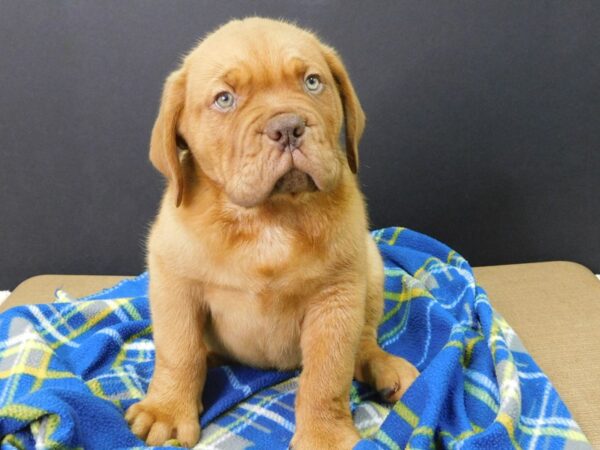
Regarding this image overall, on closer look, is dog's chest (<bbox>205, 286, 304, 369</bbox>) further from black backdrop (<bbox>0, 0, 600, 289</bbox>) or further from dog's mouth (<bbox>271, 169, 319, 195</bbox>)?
black backdrop (<bbox>0, 0, 600, 289</bbox>)

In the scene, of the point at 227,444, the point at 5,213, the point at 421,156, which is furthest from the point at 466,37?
the point at 5,213

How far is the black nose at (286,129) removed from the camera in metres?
1.60

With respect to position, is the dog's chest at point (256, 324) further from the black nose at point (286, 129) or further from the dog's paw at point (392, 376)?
the black nose at point (286, 129)

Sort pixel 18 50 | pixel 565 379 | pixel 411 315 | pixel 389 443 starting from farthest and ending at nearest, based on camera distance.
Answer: pixel 18 50 → pixel 411 315 → pixel 565 379 → pixel 389 443

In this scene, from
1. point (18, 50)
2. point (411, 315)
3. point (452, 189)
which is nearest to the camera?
point (411, 315)

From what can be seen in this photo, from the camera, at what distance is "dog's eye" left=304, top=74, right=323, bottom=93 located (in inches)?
72.2

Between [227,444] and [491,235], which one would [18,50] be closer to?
[227,444]

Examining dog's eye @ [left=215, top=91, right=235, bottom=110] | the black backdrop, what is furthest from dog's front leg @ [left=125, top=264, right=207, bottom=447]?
the black backdrop

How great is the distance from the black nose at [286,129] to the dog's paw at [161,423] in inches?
34.1

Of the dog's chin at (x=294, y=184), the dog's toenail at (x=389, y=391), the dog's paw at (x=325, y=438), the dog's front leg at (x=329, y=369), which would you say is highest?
the dog's chin at (x=294, y=184)

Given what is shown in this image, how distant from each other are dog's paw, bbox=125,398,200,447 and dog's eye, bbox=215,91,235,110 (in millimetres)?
900

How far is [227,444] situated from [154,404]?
0.82ft

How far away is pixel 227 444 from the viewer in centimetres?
188

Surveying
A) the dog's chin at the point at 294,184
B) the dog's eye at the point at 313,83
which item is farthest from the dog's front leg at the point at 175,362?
the dog's eye at the point at 313,83
